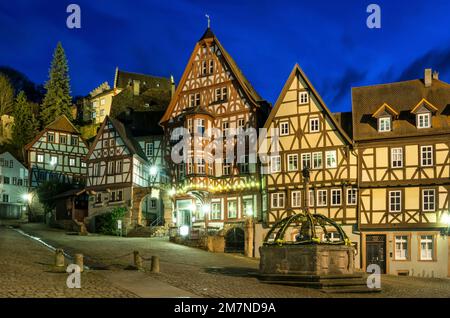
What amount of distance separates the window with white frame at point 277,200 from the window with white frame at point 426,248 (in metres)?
9.62

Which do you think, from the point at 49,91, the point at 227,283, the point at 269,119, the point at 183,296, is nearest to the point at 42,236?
the point at 269,119

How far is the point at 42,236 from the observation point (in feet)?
146

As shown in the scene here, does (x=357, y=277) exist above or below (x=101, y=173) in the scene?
below

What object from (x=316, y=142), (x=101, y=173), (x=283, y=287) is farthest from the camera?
(x=101, y=173)

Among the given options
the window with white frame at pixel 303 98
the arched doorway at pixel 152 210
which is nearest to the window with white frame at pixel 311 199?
the window with white frame at pixel 303 98

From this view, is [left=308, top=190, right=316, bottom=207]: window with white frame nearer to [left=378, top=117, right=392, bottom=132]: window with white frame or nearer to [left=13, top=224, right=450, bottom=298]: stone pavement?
[left=13, top=224, right=450, bottom=298]: stone pavement

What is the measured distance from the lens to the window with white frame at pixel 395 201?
3978 cm

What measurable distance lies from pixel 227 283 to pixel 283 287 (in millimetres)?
2126

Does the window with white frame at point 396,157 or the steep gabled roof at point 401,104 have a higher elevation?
the steep gabled roof at point 401,104

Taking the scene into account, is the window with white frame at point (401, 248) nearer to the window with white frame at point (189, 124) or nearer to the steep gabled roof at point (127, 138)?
the window with white frame at point (189, 124)

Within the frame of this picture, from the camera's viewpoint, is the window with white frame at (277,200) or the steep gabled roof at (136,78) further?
the steep gabled roof at (136,78)

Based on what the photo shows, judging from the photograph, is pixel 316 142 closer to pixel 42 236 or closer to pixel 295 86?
pixel 295 86

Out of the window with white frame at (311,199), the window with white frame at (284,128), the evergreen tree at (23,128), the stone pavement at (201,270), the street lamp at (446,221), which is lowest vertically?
the stone pavement at (201,270)

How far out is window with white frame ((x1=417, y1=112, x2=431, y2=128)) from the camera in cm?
3997
